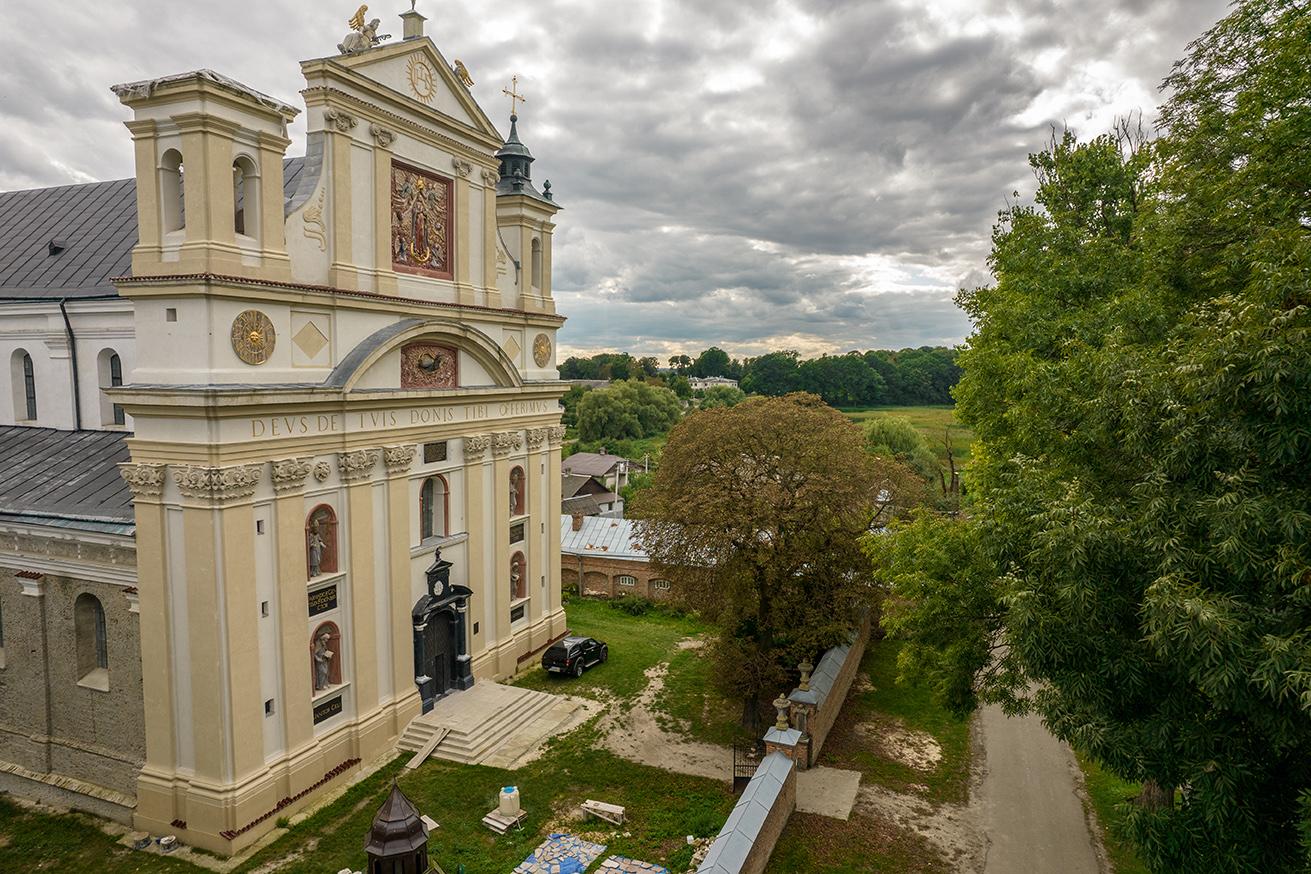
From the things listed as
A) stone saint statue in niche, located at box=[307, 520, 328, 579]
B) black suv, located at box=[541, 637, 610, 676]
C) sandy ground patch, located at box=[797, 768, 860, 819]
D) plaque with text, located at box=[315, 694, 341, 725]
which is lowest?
sandy ground patch, located at box=[797, 768, 860, 819]

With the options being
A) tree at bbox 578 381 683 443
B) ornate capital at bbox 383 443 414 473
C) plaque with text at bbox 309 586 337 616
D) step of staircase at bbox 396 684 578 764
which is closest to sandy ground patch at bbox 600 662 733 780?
step of staircase at bbox 396 684 578 764

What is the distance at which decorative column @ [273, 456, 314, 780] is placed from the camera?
16.8m

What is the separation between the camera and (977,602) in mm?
14922

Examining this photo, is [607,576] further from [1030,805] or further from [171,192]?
[171,192]

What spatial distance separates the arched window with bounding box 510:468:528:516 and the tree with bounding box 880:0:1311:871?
45.8ft

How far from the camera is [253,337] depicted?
16312 millimetres

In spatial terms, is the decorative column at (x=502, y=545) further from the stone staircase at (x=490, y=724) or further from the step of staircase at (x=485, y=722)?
the step of staircase at (x=485, y=722)

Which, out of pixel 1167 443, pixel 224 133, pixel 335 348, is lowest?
pixel 1167 443

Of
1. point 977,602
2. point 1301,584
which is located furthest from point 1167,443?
point 977,602

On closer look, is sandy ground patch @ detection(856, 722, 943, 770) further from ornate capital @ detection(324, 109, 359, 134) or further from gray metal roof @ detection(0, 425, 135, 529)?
ornate capital @ detection(324, 109, 359, 134)

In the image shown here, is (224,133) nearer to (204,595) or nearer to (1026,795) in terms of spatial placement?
(204,595)

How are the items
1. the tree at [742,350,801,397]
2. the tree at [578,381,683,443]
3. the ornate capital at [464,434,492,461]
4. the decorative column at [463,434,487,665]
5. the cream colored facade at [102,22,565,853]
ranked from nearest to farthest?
1. the cream colored facade at [102,22,565,853]
2. the ornate capital at [464,434,492,461]
3. the decorative column at [463,434,487,665]
4. the tree at [578,381,683,443]
5. the tree at [742,350,801,397]

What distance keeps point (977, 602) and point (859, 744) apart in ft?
24.9

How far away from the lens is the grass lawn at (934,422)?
234ft
